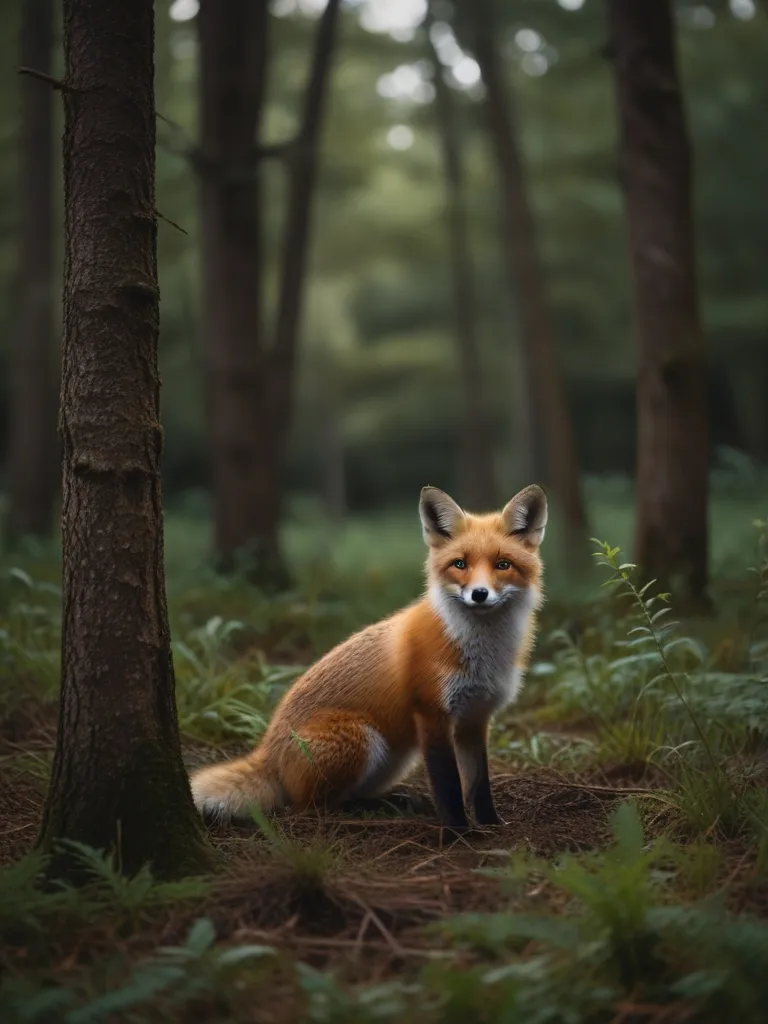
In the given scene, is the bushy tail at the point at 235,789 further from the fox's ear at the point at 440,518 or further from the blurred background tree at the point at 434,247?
the blurred background tree at the point at 434,247

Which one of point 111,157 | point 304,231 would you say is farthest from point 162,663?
point 304,231

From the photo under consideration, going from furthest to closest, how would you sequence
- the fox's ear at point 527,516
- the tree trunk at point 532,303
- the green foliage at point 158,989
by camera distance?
the tree trunk at point 532,303 < the fox's ear at point 527,516 < the green foliage at point 158,989

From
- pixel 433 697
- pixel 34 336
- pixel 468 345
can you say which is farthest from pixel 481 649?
pixel 468 345

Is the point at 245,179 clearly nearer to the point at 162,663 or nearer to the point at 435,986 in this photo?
the point at 162,663

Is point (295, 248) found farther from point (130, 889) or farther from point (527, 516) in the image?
point (130, 889)

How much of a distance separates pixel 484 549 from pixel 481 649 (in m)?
0.42

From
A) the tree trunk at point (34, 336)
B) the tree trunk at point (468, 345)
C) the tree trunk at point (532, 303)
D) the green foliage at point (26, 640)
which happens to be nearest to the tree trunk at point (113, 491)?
the green foliage at point (26, 640)

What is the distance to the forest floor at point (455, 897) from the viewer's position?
94.3 inches

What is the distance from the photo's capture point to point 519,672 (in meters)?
4.17

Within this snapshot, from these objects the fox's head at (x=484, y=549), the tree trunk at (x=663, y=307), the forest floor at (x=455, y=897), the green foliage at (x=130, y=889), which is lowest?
the forest floor at (x=455, y=897)

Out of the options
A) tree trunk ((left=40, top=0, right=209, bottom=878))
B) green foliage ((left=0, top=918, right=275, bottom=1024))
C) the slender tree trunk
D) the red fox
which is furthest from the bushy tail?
the slender tree trunk

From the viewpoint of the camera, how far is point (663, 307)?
22.6 ft

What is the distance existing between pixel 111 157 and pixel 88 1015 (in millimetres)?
2633

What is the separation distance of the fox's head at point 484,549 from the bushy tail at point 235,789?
3.52ft
